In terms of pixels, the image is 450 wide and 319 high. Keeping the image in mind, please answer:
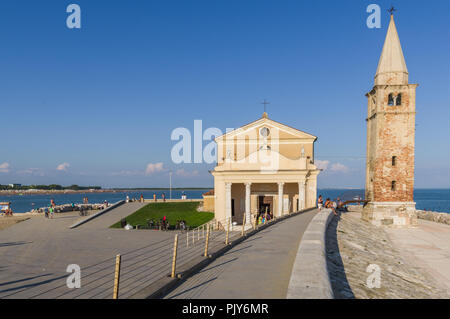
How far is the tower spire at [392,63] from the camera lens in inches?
1088

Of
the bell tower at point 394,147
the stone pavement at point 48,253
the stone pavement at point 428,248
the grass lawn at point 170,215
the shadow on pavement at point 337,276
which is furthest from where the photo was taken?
the grass lawn at point 170,215

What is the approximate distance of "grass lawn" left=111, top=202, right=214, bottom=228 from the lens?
Result: 29.9 m

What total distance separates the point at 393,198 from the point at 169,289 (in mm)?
26626

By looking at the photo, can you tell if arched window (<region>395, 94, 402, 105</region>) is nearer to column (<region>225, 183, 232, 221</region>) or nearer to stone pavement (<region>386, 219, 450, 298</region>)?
stone pavement (<region>386, 219, 450, 298</region>)

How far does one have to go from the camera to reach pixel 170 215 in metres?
32.2

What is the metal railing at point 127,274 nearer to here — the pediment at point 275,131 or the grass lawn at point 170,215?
the grass lawn at point 170,215

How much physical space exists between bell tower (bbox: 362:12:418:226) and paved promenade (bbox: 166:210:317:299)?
20.1m

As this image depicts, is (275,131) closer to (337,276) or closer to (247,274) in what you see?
(337,276)

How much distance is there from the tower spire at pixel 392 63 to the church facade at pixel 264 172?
27.7 ft

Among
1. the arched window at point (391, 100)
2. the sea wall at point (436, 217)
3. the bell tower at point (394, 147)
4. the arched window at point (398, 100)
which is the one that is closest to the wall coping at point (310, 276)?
the bell tower at point (394, 147)

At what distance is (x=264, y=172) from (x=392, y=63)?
1573cm

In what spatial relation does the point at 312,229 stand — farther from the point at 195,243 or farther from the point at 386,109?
the point at 386,109

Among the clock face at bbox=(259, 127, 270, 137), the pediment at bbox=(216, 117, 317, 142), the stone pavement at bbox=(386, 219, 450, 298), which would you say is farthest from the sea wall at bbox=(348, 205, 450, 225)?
the clock face at bbox=(259, 127, 270, 137)
